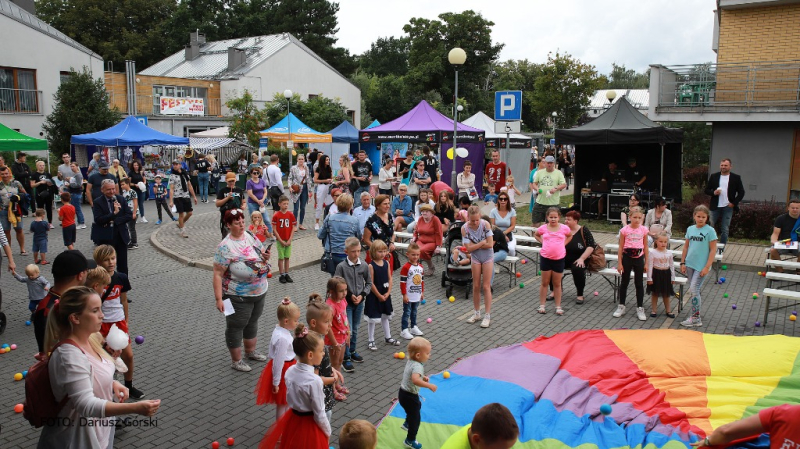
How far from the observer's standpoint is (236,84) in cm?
4156

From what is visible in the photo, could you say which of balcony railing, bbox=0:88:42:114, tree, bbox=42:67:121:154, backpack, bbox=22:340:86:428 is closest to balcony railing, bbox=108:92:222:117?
balcony railing, bbox=0:88:42:114

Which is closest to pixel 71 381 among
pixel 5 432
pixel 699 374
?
pixel 5 432

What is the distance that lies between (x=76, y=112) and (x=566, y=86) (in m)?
29.3

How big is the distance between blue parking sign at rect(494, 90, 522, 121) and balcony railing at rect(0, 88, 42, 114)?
2622 cm

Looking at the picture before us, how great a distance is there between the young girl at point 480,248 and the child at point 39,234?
28.5ft

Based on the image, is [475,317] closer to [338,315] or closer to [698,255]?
[338,315]

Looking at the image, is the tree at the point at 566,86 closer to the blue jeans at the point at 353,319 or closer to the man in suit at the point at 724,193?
the man in suit at the point at 724,193

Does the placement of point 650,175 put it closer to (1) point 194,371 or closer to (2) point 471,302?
(2) point 471,302

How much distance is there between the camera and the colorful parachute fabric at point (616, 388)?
18.4 ft

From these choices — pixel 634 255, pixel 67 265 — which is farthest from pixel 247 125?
pixel 67 265

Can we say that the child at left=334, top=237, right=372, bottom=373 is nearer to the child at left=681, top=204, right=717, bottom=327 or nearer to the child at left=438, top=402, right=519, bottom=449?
the child at left=438, top=402, right=519, bottom=449

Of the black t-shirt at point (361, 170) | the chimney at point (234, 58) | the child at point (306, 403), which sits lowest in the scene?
the child at point (306, 403)

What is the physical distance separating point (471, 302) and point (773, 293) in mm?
4471

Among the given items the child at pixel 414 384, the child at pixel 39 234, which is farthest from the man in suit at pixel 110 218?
the child at pixel 414 384
